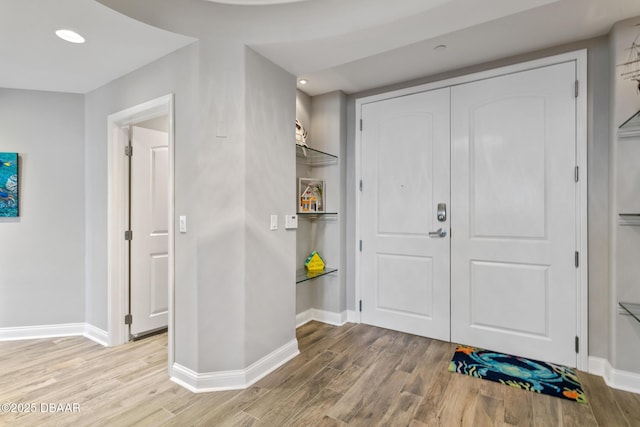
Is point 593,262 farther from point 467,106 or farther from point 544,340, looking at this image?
point 467,106

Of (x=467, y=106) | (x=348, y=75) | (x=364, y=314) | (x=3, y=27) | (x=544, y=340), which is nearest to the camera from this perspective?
(x=3, y=27)

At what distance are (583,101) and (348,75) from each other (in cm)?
187

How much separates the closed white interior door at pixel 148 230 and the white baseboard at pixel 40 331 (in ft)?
2.34

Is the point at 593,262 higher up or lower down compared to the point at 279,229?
lower down

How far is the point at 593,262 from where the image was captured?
2281mm

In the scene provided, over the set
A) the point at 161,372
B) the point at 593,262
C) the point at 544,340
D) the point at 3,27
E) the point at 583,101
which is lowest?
the point at 161,372

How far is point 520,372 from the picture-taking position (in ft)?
7.52

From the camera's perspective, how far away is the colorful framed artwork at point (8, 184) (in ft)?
9.45

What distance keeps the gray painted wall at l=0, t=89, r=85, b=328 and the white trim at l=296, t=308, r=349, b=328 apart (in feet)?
7.22

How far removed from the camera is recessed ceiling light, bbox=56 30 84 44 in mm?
1970

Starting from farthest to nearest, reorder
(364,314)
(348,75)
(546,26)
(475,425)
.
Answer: (364,314) < (348,75) < (546,26) < (475,425)

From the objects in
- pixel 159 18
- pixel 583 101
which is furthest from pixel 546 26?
pixel 159 18

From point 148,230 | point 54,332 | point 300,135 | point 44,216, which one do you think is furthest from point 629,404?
point 44,216

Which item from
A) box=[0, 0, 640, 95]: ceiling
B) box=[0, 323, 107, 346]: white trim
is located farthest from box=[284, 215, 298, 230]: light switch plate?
box=[0, 323, 107, 346]: white trim
